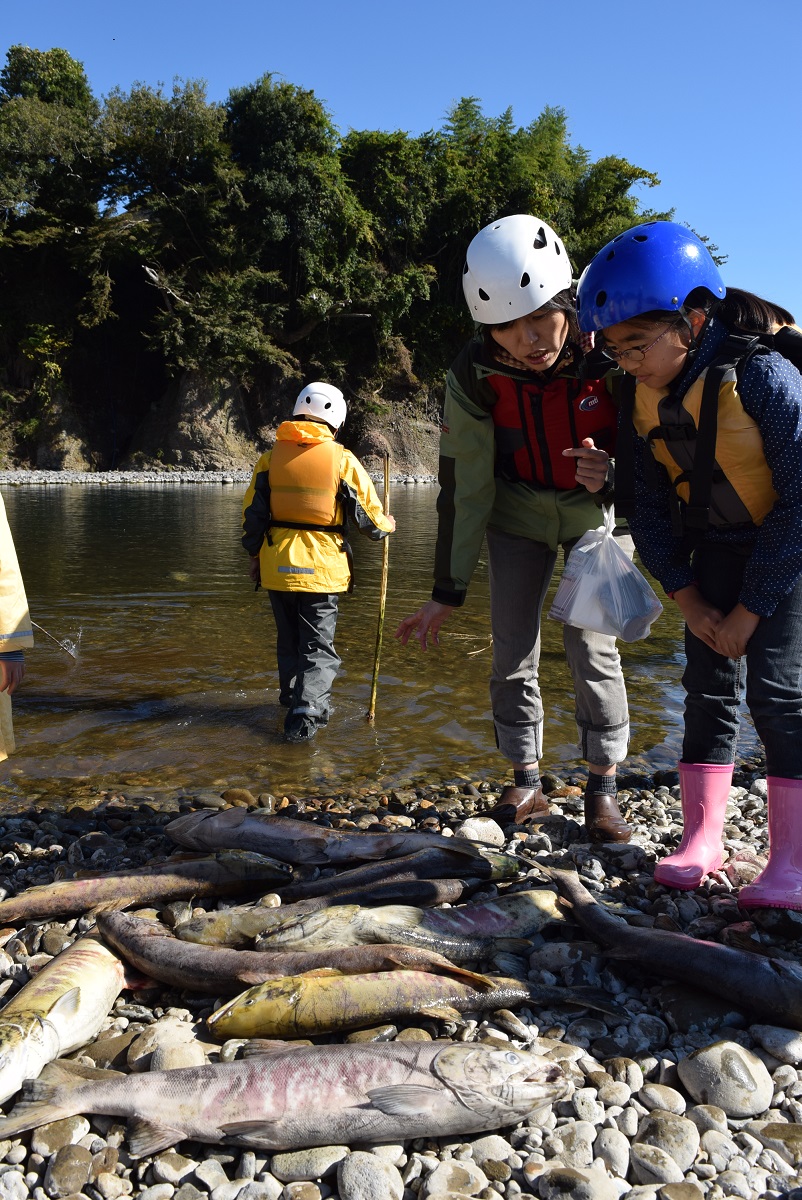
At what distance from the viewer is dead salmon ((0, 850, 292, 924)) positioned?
11.6 feet

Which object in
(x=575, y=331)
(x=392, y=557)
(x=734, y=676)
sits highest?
(x=575, y=331)

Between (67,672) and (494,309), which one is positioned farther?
(67,672)

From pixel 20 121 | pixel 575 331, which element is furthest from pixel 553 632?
pixel 20 121

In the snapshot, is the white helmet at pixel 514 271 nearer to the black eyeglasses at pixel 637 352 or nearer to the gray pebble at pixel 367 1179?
the black eyeglasses at pixel 637 352

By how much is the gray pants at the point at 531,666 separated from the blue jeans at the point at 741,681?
535 mm

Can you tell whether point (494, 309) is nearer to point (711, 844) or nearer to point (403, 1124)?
point (711, 844)

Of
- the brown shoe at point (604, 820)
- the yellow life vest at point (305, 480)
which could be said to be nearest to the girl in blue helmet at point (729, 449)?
the brown shoe at point (604, 820)

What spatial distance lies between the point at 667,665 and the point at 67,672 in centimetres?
586

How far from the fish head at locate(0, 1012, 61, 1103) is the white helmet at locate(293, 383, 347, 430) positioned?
499 cm

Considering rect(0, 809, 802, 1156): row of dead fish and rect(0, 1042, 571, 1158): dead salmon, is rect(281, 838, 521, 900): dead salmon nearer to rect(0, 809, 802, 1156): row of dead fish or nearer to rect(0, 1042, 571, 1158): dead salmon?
rect(0, 809, 802, 1156): row of dead fish

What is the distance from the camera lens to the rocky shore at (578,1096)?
218cm

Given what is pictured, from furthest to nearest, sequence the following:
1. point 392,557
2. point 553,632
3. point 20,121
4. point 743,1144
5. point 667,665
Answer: point 20,121 → point 392,557 → point 553,632 → point 667,665 → point 743,1144

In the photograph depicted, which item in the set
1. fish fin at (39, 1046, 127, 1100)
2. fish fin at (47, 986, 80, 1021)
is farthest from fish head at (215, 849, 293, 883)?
fish fin at (39, 1046, 127, 1100)

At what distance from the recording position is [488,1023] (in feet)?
9.23
